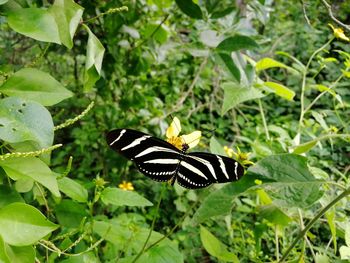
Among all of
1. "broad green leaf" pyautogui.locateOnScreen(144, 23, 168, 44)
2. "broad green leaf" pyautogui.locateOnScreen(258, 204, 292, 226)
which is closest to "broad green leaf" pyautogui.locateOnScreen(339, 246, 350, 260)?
"broad green leaf" pyautogui.locateOnScreen(258, 204, 292, 226)

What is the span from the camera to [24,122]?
1.46ft

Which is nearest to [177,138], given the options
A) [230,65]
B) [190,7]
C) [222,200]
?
[222,200]

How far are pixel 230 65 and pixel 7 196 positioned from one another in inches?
21.2

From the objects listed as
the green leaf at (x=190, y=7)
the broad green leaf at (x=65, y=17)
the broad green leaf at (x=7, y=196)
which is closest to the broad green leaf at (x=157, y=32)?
the green leaf at (x=190, y=7)

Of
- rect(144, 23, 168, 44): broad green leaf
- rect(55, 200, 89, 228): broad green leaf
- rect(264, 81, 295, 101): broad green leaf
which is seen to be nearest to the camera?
rect(55, 200, 89, 228): broad green leaf

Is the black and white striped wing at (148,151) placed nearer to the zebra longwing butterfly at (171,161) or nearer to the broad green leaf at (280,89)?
the zebra longwing butterfly at (171,161)

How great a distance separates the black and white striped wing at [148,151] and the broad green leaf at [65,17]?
0.17m

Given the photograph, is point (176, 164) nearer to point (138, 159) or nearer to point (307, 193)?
point (138, 159)

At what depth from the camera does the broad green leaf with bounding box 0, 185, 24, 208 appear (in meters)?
0.52

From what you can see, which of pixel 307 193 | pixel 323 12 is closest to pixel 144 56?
pixel 307 193

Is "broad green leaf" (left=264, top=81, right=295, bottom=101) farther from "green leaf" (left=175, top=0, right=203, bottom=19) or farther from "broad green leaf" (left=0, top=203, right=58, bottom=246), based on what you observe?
"broad green leaf" (left=0, top=203, right=58, bottom=246)

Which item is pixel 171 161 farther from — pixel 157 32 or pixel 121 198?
pixel 157 32

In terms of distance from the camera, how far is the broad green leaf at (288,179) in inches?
24.4

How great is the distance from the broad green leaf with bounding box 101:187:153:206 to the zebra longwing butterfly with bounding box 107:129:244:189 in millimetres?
58
